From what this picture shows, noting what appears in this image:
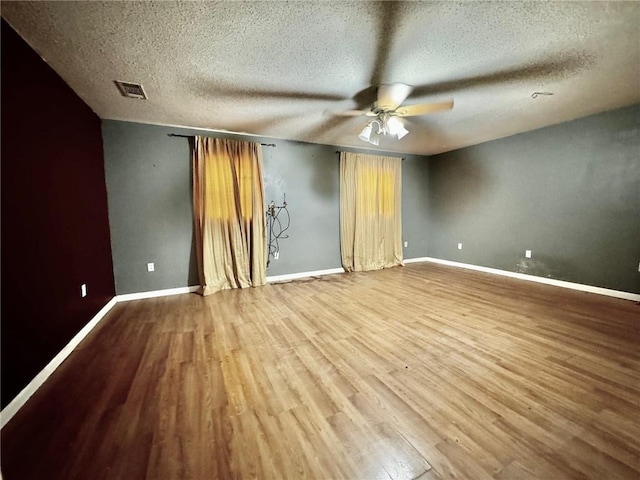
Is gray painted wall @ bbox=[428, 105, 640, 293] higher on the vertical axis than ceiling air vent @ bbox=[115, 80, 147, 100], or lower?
lower

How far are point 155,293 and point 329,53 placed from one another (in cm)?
357

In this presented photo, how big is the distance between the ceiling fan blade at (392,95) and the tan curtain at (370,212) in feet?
6.74

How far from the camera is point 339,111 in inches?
117

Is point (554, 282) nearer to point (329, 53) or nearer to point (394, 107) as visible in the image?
point (394, 107)

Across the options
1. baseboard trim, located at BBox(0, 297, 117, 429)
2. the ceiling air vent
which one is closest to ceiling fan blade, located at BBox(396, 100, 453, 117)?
the ceiling air vent

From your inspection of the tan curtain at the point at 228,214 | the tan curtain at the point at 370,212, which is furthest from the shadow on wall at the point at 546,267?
the tan curtain at the point at 228,214

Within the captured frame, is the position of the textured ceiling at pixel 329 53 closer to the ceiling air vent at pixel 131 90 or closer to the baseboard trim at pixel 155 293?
the ceiling air vent at pixel 131 90

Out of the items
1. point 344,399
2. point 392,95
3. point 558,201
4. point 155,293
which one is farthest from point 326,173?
point 344,399

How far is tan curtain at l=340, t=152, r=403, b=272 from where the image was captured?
4641 mm

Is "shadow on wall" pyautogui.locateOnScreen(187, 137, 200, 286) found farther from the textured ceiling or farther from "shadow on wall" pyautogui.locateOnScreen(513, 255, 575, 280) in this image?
"shadow on wall" pyautogui.locateOnScreen(513, 255, 575, 280)

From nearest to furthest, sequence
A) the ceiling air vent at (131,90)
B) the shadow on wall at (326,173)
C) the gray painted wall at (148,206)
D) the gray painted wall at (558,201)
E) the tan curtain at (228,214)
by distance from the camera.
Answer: the ceiling air vent at (131,90) → the gray painted wall at (558,201) → the gray painted wall at (148,206) → the tan curtain at (228,214) → the shadow on wall at (326,173)

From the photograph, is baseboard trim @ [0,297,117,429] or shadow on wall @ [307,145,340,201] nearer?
baseboard trim @ [0,297,117,429]

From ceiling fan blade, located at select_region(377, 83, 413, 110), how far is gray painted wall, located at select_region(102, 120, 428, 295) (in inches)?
80.0

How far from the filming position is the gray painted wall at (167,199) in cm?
324
